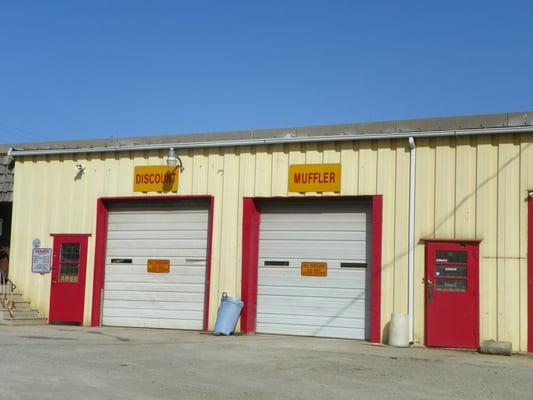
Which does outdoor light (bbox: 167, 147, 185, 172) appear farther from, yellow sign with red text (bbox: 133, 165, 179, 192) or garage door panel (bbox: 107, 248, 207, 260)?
garage door panel (bbox: 107, 248, 207, 260)

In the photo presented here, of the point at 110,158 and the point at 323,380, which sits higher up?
the point at 110,158

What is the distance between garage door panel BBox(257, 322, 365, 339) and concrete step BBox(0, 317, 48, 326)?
5609mm

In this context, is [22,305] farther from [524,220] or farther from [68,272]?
[524,220]

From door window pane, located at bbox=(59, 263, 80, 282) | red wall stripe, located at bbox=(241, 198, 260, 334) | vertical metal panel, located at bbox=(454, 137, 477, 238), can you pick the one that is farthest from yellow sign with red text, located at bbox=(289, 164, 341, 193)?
door window pane, located at bbox=(59, 263, 80, 282)

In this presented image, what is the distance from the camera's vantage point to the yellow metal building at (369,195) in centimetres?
1416

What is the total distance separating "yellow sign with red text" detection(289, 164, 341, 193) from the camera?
15.7m

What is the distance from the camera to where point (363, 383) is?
9.59 meters

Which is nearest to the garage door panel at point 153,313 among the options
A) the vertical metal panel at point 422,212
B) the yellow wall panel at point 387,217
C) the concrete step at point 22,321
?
the concrete step at point 22,321

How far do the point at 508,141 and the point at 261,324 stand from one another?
22.1 ft

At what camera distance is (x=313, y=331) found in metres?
16.0

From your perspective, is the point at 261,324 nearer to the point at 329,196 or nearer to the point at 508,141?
the point at 329,196

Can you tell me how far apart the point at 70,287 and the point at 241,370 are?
8709 mm

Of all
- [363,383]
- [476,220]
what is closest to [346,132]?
[476,220]

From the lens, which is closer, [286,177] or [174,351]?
[174,351]
